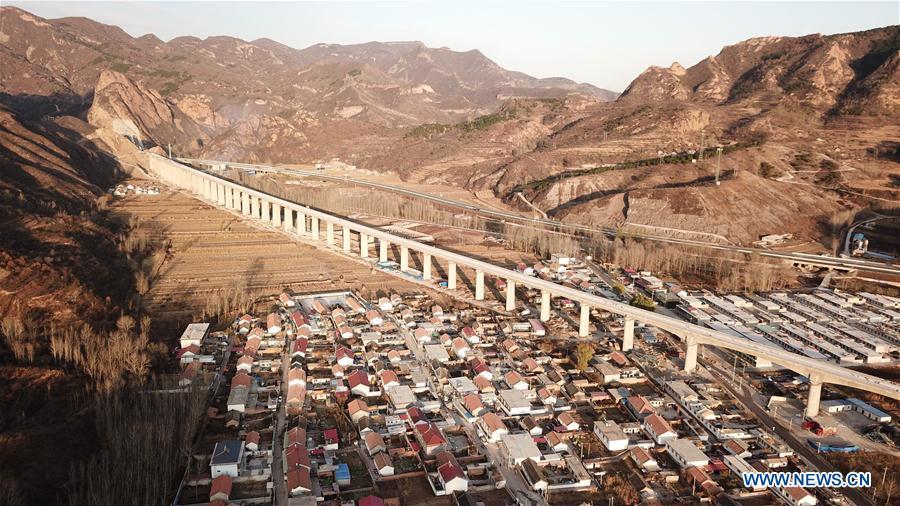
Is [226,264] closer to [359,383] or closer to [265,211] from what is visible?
[265,211]

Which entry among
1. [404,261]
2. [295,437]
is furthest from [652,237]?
[295,437]

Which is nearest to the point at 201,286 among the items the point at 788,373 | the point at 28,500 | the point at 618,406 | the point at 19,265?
the point at 19,265

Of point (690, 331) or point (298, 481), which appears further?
point (690, 331)

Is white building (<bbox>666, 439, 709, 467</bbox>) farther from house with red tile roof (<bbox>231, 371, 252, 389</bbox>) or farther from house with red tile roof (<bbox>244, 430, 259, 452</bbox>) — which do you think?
house with red tile roof (<bbox>231, 371, 252, 389</bbox>)

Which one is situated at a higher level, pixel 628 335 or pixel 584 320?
pixel 584 320

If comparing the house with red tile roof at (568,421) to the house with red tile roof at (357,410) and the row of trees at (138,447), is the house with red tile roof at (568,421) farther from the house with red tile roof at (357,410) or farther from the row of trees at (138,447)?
the row of trees at (138,447)

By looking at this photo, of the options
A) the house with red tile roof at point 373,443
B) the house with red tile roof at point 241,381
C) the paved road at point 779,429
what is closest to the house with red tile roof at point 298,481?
the house with red tile roof at point 373,443

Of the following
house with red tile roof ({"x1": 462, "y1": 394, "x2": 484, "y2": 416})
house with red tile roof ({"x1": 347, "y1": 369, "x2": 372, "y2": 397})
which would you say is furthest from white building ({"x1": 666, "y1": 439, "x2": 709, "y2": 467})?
house with red tile roof ({"x1": 347, "y1": 369, "x2": 372, "y2": 397})

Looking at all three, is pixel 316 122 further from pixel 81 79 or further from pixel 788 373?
pixel 788 373
